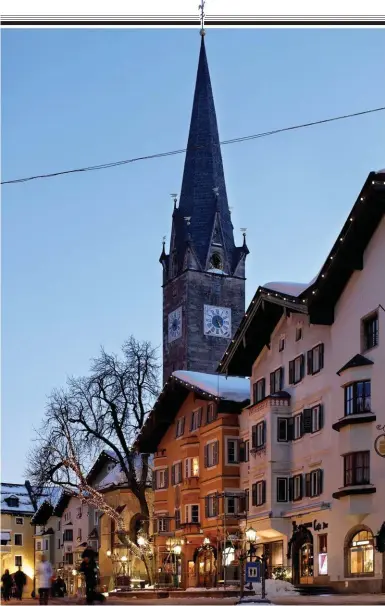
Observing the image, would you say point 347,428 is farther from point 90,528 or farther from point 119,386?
point 90,528

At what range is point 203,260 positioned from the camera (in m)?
101

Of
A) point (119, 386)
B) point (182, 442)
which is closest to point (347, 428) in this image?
point (182, 442)

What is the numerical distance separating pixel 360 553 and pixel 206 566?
14.1 meters

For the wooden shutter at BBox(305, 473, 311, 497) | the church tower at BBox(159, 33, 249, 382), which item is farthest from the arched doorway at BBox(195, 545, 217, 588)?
the church tower at BBox(159, 33, 249, 382)

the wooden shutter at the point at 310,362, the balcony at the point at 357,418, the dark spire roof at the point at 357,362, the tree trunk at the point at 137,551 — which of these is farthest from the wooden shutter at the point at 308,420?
the tree trunk at the point at 137,551

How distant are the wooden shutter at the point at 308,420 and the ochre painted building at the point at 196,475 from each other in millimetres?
7387

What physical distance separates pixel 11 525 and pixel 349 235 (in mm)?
Result: 55571

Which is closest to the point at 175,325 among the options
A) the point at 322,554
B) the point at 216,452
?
the point at 216,452

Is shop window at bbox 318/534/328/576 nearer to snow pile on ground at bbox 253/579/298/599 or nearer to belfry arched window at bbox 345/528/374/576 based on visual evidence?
snow pile on ground at bbox 253/579/298/599

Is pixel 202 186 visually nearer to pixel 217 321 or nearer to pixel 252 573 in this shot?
pixel 217 321

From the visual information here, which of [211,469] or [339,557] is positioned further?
[211,469]

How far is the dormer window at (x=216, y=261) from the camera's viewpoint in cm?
10190

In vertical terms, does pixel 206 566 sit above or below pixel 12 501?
below

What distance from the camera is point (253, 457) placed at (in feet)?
124
